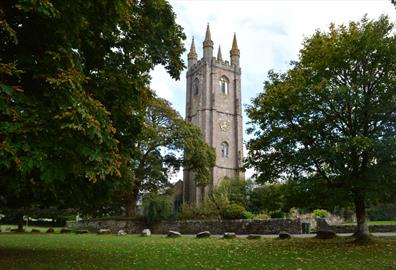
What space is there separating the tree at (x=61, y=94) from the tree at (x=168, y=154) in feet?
92.1

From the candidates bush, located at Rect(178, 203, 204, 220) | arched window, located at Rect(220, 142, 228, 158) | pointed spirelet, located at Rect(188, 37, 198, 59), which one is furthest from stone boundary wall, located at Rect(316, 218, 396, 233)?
pointed spirelet, located at Rect(188, 37, 198, 59)

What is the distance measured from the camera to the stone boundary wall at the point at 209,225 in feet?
84.9

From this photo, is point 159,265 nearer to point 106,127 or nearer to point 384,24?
point 106,127

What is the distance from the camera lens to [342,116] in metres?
15.0

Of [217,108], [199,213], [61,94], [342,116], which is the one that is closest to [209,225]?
[199,213]

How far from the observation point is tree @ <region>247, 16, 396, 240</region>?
13.8m

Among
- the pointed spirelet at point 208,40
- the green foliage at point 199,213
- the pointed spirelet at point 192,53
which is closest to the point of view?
the green foliage at point 199,213

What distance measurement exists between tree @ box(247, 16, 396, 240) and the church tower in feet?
143

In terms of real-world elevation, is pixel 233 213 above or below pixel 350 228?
above

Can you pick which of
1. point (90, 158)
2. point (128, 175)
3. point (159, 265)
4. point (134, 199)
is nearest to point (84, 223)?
point (134, 199)

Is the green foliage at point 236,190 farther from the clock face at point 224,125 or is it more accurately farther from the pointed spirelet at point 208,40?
the pointed spirelet at point 208,40

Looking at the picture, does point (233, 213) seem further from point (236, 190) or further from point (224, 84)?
point (224, 84)

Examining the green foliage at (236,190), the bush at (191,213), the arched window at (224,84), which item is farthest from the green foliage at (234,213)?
the arched window at (224,84)

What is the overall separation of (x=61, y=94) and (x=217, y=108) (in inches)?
2284
